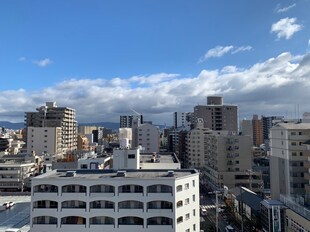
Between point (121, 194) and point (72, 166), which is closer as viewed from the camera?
point (121, 194)

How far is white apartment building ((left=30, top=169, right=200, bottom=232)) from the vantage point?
106 ft

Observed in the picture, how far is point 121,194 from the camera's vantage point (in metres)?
32.5

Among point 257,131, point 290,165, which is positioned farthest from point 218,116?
point 290,165

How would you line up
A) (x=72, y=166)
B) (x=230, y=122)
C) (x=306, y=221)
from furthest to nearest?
(x=230, y=122)
(x=72, y=166)
(x=306, y=221)

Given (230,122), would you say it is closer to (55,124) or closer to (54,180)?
(55,124)

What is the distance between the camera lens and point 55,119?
10638 centimetres

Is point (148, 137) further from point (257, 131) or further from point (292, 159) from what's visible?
point (257, 131)

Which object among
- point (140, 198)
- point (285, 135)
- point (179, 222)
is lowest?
point (179, 222)

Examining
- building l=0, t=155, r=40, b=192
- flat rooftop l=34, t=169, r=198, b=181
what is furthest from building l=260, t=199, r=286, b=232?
building l=0, t=155, r=40, b=192

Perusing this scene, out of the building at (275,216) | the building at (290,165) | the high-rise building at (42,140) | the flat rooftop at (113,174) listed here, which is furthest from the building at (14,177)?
the building at (275,216)

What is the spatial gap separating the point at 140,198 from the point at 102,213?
4147 millimetres

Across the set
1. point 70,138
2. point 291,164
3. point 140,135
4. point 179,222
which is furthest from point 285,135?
point 70,138

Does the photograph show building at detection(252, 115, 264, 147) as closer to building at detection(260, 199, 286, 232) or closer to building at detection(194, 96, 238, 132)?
building at detection(194, 96, 238, 132)

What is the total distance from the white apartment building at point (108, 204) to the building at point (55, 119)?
234 feet
